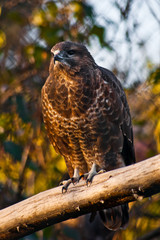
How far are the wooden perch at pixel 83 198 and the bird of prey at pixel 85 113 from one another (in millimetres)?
541

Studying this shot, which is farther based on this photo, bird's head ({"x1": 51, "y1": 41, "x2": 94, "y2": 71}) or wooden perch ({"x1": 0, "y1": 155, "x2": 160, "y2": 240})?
bird's head ({"x1": 51, "y1": 41, "x2": 94, "y2": 71})

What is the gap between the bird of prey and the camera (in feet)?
12.6

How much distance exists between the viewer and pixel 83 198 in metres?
3.04

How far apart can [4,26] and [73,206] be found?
3.75 metres

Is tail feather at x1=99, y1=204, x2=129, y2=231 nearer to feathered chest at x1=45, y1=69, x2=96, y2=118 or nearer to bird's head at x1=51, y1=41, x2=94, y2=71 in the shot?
feathered chest at x1=45, y1=69, x2=96, y2=118

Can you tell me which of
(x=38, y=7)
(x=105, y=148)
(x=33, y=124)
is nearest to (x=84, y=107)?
(x=105, y=148)

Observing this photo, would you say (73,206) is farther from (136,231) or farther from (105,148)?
(136,231)

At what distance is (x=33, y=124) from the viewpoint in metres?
5.33

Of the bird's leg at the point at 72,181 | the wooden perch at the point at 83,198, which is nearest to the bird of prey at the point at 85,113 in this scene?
the bird's leg at the point at 72,181

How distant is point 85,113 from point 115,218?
1185mm

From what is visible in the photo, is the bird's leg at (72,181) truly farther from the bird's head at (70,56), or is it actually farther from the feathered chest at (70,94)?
the bird's head at (70,56)

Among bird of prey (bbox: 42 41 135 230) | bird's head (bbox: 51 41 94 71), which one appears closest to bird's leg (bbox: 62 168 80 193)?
bird of prey (bbox: 42 41 135 230)

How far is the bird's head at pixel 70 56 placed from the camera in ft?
12.7

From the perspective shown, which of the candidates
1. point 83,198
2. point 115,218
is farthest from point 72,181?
point 115,218
